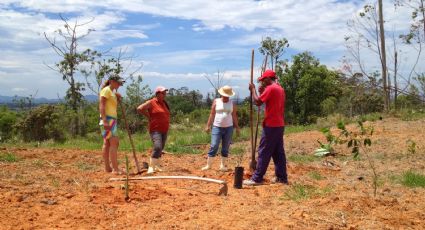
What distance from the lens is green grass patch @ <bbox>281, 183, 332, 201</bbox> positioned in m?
5.37

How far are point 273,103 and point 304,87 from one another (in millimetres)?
18114

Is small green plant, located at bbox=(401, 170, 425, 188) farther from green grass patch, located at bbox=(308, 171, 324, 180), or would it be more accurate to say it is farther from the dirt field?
green grass patch, located at bbox=(308, 171, 324, 180)

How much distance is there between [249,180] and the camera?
259 inches

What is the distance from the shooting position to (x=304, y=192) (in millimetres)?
5559

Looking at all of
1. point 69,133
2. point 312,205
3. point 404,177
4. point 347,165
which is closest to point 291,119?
point 69,133

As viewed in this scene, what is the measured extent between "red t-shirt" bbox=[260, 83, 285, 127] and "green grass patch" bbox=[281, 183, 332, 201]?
91 cm

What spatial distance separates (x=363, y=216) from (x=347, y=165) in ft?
13.9

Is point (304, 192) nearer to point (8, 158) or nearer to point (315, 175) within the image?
point (315, 175)

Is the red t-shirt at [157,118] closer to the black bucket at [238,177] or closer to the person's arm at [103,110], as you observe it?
the person's arm at [103,110]

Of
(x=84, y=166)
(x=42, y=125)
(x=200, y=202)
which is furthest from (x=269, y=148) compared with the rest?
(x=42, y=125)

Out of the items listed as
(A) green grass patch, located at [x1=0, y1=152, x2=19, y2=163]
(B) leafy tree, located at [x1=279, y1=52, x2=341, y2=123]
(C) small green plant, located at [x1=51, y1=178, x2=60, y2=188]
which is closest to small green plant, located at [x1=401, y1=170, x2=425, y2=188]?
(C) small green plant, located at [x1=51, y1=178, x2=60, y2=188]

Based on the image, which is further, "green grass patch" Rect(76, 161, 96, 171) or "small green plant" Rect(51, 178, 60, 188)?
"green grass patch" Rect(76, 161, 96, 171)

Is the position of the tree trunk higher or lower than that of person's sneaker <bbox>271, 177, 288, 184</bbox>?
higher

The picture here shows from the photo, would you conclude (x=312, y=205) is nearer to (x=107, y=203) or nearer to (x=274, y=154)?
(x=274, y=154)
